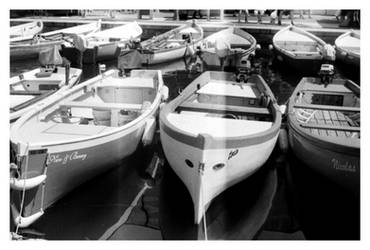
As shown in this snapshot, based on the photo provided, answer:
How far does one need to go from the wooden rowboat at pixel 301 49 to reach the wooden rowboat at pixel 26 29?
11129 millimetres

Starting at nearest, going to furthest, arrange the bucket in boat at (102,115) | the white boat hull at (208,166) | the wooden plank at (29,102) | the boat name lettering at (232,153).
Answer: the white boat hull at (208,166), the boat name lettering at (232,153), the wooden plank at (29,102), the bucket in boat at (102,115)

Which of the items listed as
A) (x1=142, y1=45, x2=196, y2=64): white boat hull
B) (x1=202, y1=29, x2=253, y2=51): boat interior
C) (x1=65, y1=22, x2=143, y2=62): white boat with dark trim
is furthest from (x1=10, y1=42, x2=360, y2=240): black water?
(x1=202, y1=29, x2=253, y2=51): boat interior

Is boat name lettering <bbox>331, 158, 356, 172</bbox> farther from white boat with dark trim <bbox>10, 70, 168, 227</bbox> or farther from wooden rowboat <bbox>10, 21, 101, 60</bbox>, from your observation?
wooden rowboat <bbox>10, 21, 101, 60</bbox>

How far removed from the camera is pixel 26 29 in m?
17.2

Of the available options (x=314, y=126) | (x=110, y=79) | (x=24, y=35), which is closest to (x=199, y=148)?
(x=314, y=126)

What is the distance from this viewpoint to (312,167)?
604 cm

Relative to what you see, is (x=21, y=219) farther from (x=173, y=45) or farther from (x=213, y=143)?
(x=173, y=45)

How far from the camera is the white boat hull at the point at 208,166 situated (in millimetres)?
4766

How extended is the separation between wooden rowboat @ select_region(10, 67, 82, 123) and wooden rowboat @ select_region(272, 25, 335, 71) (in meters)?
7.63

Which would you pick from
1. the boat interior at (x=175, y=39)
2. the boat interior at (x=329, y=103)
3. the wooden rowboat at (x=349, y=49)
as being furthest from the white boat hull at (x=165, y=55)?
the boat interior at (x=329, y=103)

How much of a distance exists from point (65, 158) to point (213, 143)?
208cm

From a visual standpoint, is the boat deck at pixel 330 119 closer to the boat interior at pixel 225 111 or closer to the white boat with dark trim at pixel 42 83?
the boat interior at pixel 225 111

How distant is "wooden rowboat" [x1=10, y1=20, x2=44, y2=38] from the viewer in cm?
1652

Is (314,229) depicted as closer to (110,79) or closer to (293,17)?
(110,79)
